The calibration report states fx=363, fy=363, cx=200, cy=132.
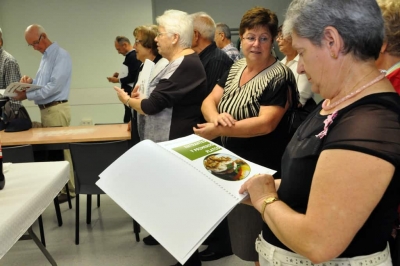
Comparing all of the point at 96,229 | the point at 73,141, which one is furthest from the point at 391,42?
the point at 96,229

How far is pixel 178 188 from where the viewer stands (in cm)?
93

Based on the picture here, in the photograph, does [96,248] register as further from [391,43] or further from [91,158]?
[391,43]

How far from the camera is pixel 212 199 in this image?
0.88m

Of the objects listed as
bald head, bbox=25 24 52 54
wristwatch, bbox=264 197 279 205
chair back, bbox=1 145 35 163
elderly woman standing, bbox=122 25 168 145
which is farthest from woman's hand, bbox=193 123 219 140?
bald head, bbox=25 24 52 54

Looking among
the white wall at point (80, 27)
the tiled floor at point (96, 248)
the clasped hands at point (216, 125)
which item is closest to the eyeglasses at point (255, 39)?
the clasped hands at point (216, 125)

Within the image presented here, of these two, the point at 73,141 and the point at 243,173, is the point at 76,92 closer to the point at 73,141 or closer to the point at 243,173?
the point at 73,141

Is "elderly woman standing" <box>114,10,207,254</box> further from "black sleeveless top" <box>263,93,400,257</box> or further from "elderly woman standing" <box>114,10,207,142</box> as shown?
"black sleeveless top" <box>263,93,400,257</box>

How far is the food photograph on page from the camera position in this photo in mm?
979

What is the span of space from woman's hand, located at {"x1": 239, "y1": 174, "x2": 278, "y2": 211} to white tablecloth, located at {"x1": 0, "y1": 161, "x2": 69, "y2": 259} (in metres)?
0.78

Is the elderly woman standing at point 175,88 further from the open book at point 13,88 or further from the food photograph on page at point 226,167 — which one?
the open book at point 13,88

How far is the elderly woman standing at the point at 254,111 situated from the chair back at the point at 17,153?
59.5 inches

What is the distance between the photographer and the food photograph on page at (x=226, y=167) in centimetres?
98

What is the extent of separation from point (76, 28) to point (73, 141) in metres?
3.14

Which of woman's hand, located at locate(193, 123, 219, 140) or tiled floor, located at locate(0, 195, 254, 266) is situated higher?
woman's hand, located at locate(193, 123, 219, 140)
